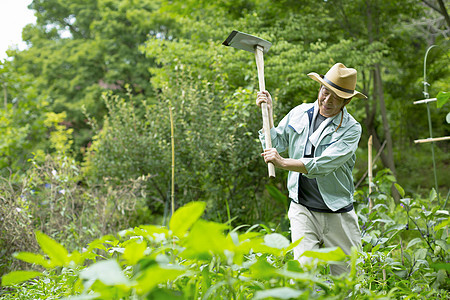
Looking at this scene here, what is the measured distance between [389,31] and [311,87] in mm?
2432

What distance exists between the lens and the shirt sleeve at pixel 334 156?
8.02 ft

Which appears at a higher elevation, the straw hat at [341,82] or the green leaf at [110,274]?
the straw hat at [341,82]

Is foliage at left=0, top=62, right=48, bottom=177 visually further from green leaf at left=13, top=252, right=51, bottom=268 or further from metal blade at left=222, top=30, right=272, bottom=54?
green leaf at left=13, top=252, right=51, bottom=268

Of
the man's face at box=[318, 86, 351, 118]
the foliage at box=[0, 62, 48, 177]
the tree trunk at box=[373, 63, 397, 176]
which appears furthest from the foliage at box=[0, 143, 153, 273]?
the tree trunk at box=[373, 63, 397, 176]

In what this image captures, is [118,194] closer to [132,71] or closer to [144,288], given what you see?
[144,288]

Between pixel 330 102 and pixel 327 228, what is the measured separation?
817mm

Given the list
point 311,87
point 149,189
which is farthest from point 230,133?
point 311,87

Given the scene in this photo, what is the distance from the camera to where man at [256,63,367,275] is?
102 inches

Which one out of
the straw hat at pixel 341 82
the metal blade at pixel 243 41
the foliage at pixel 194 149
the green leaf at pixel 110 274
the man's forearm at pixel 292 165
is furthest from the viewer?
the foliage at pixel 194 149

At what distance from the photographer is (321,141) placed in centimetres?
268

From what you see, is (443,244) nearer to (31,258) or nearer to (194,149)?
(31,258)

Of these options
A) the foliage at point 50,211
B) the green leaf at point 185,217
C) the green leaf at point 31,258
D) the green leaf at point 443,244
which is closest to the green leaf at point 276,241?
the green leaf at point 185,217

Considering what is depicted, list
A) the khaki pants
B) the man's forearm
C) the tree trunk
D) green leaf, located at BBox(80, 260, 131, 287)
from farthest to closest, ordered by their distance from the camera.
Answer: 1. the tree trunk
2. the khaki pants
3. the man's forearm
4. green leaf, located at BBox(80, 260, 131, 287)

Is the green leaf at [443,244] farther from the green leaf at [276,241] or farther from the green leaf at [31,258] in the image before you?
the green leaf at [31,258]
